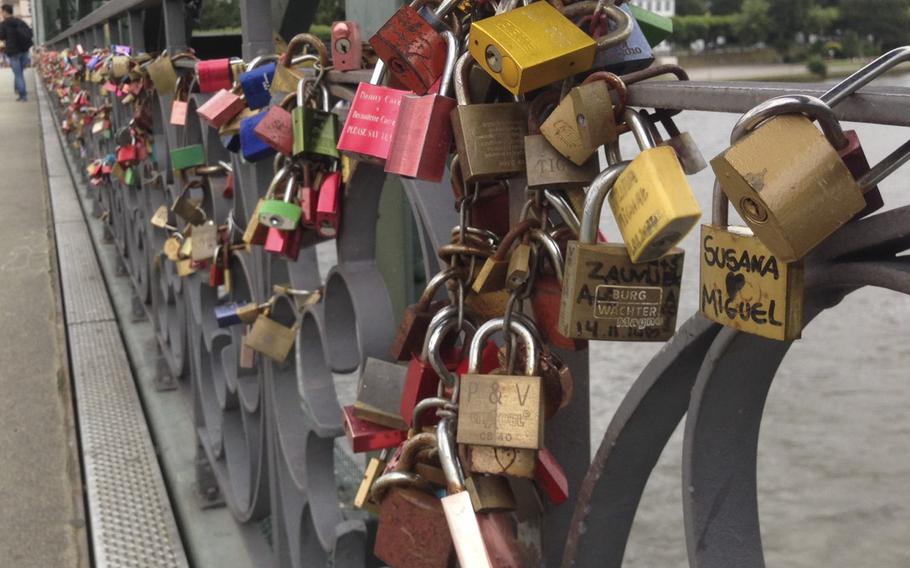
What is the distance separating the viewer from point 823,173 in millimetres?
385

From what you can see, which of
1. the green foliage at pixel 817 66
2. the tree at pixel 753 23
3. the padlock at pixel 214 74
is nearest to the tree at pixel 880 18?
the green foliage at pixel 817 66

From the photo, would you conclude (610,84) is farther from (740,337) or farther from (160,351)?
(160,351)

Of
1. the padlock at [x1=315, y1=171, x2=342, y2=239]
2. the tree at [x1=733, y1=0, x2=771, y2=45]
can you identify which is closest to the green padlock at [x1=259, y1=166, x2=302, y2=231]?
the padlock at [x1=315, y1=171, x2=342, y2=239]

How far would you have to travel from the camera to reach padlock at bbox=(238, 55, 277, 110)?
3.90 feet

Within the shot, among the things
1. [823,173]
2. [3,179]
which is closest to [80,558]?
[823,173]

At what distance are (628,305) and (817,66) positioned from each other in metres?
0.46

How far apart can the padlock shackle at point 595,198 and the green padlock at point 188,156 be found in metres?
1.36

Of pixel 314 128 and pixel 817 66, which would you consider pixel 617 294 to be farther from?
pixel 314 128

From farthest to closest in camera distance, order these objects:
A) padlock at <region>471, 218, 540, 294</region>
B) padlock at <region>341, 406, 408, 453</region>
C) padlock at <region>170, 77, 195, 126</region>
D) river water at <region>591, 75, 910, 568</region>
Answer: river water at <region>591, 75, 910, 568</region>, padlock at <region>170, 77, 195, 126</region>, padlock at <region>341, 406, 408, 453</region>, padlock at <region>471, 218, 540, 294</region>

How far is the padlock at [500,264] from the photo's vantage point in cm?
63

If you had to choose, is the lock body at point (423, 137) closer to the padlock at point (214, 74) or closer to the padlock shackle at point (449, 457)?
the padlock shackle at point (449, 457)

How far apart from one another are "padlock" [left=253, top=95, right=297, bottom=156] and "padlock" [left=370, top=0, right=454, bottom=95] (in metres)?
0.33

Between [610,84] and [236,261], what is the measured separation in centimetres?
119

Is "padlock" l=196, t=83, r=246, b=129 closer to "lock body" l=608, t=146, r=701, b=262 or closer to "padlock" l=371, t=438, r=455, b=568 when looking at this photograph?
"padlock" l=371, t=438, r=455, b=568
